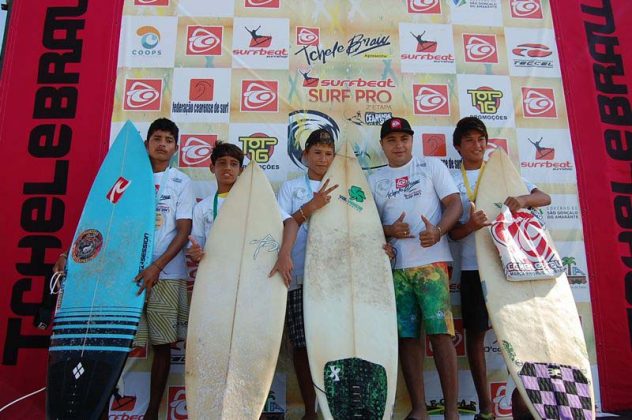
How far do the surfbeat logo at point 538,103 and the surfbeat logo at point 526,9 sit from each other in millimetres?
793

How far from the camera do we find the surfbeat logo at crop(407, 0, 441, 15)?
4344mm

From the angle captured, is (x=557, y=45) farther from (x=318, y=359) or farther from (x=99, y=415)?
(x=99, y=415)

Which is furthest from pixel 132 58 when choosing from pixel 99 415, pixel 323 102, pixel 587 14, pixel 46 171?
pixel 587 14

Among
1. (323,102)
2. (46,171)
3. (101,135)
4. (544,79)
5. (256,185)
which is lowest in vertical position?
(256,185)

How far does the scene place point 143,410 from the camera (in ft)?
11.2

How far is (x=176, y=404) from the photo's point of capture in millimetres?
3473

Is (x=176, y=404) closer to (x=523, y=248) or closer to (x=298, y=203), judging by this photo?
(x=298, y=203)

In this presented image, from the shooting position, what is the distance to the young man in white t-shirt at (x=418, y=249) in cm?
287

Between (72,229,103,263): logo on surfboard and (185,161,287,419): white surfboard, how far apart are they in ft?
2.57

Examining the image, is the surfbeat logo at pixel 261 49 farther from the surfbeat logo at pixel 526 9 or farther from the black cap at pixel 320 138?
the surfbeat logo at pixel 526 9

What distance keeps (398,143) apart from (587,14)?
2.75 metres

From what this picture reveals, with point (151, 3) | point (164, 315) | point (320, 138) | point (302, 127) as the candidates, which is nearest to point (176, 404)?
point (164, 315)

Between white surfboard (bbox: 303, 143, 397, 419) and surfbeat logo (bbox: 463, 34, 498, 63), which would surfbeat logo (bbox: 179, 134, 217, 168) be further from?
surfbeat logo (bbox: 463, 34, 498, 63)

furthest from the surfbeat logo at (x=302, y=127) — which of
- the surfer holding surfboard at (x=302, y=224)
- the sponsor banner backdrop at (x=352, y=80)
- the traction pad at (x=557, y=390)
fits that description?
the traction pad at (x=557, y=390)
